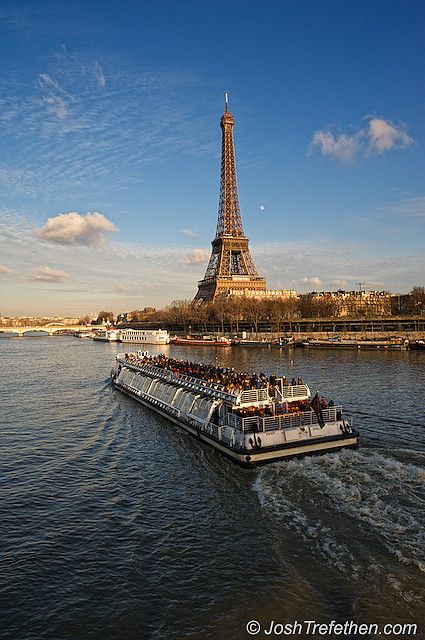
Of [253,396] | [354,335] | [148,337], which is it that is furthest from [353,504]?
Answer: [148,337]

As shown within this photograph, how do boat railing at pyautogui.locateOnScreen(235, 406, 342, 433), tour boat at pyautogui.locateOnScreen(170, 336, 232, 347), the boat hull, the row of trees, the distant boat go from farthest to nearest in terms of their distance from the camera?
the row of trees → tour boat at pyautogui.locateOnScreen(170, 336, 232, 347) → the distant boat → boat railing at pyautogui.locateOnScreen(235, 406, 342, 433) → the boat hull

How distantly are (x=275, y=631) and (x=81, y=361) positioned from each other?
6925cm

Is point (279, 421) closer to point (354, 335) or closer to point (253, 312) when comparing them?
point (354, 335)

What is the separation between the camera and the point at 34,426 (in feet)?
101

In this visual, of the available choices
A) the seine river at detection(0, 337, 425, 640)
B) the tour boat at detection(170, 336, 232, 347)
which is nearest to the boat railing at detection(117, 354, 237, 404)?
the seine river at detection(0, 337, 425, 640)

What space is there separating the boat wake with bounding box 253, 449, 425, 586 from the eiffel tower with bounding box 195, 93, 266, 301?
135866 mm

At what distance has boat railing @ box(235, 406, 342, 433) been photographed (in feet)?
69.0

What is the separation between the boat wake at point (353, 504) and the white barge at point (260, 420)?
705mm

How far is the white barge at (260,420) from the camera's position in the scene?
20.7 meters

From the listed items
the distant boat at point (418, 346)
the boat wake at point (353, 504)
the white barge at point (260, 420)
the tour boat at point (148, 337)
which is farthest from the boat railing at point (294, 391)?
→ the tour boat at point (148, 337)

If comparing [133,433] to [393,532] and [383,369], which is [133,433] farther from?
[383,369]

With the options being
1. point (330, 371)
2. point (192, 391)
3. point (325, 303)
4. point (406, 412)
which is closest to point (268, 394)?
point (192, 391)
